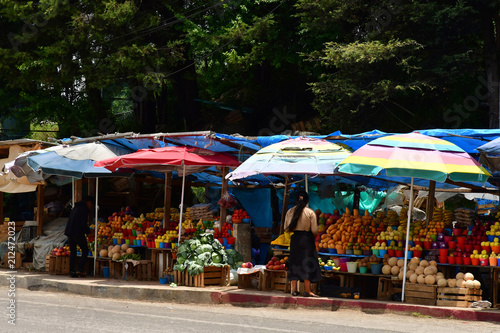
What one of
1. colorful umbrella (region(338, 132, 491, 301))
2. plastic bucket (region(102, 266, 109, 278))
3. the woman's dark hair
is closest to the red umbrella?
plastic bucket (region(102, 266, 109, 278))

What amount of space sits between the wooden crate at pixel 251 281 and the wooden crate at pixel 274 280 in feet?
0.32

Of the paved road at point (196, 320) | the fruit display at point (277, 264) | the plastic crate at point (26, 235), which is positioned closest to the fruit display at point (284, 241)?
the fruit display at point (277, 264)

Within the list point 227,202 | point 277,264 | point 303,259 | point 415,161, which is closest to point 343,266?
point 303,259

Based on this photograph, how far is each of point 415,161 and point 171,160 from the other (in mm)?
5079

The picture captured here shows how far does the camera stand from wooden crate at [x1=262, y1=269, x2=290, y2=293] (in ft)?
39.9

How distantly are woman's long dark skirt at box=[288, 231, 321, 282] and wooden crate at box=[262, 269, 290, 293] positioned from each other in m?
0.92

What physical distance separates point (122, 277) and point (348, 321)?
22.5 feet

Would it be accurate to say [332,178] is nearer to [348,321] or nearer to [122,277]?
[122,277]

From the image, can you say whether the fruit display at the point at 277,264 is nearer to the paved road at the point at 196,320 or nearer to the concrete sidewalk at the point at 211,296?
the concrete sidewalk at the point at 211,296

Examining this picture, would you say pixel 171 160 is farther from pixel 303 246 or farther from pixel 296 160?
pixel 303 246

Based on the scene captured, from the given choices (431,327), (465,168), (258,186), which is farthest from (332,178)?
(431,327)

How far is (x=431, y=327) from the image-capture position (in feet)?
29.4

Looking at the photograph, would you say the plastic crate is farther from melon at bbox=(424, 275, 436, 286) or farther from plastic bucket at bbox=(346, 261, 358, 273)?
melon at bbox=(424, 275, 436, 286)

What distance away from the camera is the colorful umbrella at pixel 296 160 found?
11352mm
